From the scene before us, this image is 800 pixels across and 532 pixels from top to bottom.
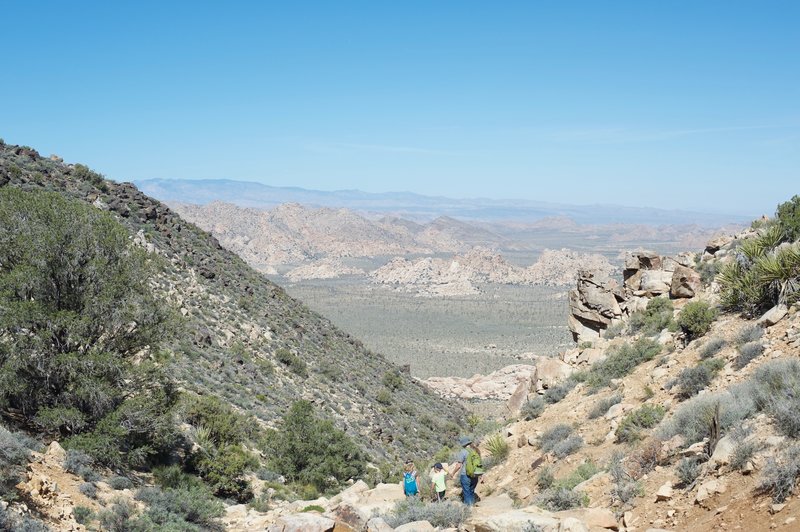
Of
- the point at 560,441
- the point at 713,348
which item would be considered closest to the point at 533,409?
the point at 560,441

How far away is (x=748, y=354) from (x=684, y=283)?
6.87 m

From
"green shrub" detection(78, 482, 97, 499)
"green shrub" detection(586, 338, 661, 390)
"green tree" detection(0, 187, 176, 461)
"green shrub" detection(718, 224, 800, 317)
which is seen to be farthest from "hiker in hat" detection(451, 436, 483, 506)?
"green tree" detection(0, 187, 176, 461)

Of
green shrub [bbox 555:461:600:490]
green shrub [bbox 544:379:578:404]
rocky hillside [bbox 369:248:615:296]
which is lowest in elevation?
rocky hillside [bbox 369:248:615:296]

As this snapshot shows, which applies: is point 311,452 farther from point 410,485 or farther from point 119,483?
point 410,485

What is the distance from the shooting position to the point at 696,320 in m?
13.8

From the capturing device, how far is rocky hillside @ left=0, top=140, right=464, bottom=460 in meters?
25.4

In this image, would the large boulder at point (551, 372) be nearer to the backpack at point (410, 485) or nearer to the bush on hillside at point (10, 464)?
the backpack at point (410, 485)

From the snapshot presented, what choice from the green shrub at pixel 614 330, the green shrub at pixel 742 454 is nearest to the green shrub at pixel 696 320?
the green shrub at pixel 614 330

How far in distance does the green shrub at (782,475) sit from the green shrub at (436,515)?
13.4 feet

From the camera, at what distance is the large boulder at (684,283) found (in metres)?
17.1

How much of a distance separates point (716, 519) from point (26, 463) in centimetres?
1077

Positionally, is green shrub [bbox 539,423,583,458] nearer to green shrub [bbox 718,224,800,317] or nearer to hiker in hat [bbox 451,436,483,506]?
hiker in hat [bbox 451,436,483,506]

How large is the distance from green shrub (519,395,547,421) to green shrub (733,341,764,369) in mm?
5506

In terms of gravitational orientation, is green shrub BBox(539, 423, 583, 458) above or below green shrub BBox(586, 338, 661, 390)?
below
